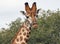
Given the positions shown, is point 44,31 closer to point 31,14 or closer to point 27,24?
point 27,24

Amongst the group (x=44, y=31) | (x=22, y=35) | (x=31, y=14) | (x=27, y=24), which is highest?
(x=31, y=14)

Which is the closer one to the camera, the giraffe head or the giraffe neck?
the giraffe head

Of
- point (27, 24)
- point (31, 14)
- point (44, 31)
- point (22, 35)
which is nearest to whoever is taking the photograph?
point (31, 14)

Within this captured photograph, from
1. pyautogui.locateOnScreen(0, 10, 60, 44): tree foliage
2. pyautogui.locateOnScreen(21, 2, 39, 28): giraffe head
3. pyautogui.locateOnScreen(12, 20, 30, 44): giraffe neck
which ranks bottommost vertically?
pyautogui.locateOnScreen(0, 10, 60, 44): tree foliage

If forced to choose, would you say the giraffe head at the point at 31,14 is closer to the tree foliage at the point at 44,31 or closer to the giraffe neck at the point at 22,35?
the giraffe neck at the point at 22,35

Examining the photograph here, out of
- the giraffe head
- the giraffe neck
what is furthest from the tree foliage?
the giraffe head

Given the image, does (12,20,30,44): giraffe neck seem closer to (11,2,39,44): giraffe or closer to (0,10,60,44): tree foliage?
(11,2,39,44): giraffe

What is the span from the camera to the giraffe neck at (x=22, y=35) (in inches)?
350

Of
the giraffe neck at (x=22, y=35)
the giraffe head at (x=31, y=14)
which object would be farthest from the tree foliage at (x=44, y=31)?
the giraffe head at (x=31, y=14)

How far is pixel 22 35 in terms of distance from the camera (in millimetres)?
9125

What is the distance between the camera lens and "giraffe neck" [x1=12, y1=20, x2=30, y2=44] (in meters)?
8.89

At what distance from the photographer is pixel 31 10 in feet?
28.0

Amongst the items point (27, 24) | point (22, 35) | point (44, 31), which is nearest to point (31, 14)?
point (27, 24)

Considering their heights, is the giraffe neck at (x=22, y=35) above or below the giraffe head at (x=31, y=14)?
below
